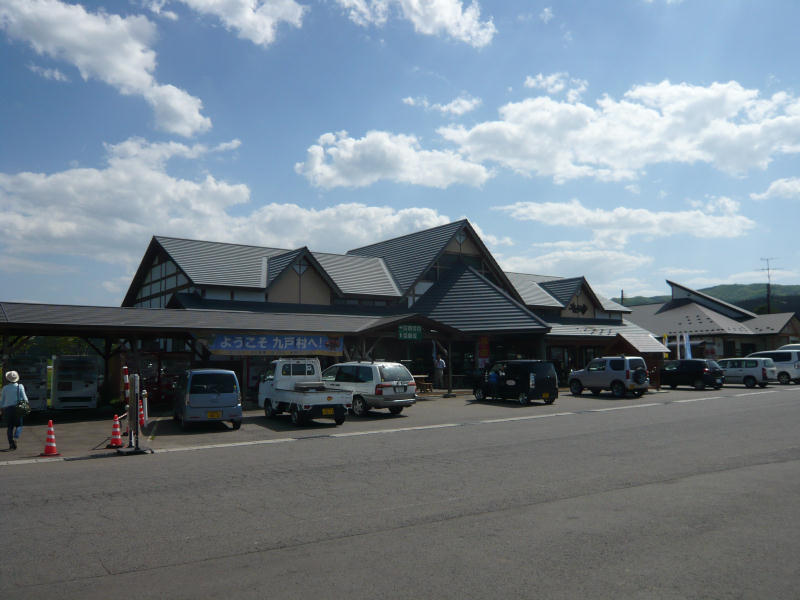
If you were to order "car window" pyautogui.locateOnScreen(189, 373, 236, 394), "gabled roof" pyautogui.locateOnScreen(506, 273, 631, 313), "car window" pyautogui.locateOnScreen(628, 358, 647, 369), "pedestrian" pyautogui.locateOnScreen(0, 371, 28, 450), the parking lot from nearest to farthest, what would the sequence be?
"pedestrian" pyautogui.locateOnScreen(0, 371, 28, 450)
the parking lot
"car window" pyautogui.locateOnScreen(189, 373, 236, 394)
"car window" pyautogui.locateOnScreen(628, 358, 647, 369)
"gabled roof" pyautogui.locateOnScreen(506, 273, 631, 313)

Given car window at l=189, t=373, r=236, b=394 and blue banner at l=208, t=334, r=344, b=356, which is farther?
blue banner at l=208, t=334, r=344, b=356

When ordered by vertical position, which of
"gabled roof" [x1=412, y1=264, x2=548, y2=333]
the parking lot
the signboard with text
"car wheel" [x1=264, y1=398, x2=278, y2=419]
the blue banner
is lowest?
the parking lot

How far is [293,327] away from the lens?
988 inches

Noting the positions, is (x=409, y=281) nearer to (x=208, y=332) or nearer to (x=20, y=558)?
(x=208, y=332)

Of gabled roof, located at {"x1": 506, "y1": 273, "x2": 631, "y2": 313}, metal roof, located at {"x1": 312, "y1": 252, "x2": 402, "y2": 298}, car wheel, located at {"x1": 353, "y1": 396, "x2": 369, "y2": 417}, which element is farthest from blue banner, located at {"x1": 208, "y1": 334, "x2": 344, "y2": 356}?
gabled roof, located at {"x1": 506, "y1": 273, "x2": 631, "y2": 313}

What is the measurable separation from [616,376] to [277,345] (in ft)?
51.4

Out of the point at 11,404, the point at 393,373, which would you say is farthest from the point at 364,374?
the point at 11,404

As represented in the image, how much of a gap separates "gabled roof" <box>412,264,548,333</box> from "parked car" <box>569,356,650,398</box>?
3104mm

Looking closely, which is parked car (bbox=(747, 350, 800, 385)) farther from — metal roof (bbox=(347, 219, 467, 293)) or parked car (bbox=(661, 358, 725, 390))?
metal roof (bbox=(347, 219, 467, 293))

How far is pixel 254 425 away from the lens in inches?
734

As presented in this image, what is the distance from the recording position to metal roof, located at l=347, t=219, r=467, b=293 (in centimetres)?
3644

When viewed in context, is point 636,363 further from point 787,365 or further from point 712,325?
point 712,325

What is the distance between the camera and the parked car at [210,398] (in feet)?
55.8

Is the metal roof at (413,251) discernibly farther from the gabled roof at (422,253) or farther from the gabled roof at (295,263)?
the gabled roof at (295,263)
